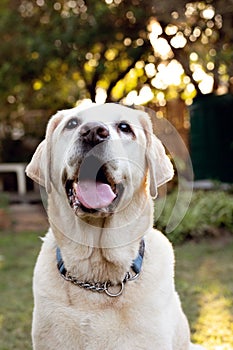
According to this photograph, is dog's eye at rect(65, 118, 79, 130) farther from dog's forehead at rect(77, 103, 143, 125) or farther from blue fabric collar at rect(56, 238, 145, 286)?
blue fabric collar at rect(56, 238, 145, 286)

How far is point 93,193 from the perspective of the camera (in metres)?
2.31

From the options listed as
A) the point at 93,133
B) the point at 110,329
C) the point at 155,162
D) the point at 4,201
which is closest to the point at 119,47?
the point at 4,201

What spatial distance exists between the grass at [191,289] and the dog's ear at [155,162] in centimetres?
181

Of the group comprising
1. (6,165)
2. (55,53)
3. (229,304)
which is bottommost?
(6,165)

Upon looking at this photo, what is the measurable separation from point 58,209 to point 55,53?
7.26m

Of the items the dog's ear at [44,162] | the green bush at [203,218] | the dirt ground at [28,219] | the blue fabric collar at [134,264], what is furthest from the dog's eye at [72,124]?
the dirt ground at [28,219]

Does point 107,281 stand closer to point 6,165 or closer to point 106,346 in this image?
point 106,346

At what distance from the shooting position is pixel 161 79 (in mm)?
10016

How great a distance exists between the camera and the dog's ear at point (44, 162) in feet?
8.04

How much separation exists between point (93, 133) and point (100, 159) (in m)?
0.12

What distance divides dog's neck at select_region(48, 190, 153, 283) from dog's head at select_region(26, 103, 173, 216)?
0.33ft

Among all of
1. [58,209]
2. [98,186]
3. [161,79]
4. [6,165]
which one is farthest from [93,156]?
[6,165]

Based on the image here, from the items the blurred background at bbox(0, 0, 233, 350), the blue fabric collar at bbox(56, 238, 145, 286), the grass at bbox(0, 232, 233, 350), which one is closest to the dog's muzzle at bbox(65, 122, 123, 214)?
the blue fabric collar at bbox(56, 238, 145, 286)

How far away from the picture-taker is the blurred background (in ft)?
25.1
